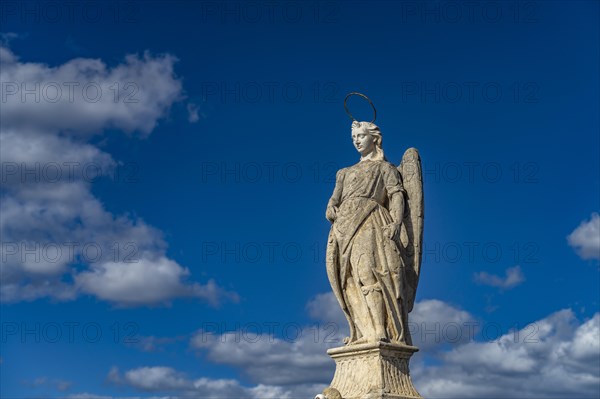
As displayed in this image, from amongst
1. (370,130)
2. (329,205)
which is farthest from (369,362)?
(370,130)

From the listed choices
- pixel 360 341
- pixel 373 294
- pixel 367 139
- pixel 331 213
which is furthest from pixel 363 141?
pixel 360 341

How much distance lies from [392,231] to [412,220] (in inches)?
34.5

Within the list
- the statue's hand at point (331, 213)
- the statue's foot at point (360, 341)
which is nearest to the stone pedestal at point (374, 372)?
the statue's foot at point (360, 341)

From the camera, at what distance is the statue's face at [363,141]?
15.9m

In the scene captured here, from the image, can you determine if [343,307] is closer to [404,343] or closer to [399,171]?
[404,343]

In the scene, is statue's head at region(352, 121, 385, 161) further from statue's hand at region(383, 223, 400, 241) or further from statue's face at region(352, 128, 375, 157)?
statue's hand at region(383, 223, 400, 241)

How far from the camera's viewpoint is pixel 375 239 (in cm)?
1478

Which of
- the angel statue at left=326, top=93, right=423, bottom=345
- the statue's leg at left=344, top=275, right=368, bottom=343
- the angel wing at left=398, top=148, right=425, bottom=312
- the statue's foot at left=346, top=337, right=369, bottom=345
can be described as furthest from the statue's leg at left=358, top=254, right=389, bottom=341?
the angel wing at left=398, top=148, right=425, bottom=312

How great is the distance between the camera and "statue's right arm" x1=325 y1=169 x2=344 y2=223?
1566 centimetres

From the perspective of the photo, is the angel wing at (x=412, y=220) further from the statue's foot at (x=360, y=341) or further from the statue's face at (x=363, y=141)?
the statue's foot at (x=360, y=341)

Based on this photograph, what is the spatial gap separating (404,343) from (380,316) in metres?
0.67

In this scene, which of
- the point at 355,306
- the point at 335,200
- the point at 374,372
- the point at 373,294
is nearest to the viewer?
the point at 374,372

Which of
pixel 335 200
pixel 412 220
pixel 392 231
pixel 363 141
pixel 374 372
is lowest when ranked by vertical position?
pixel 374 372

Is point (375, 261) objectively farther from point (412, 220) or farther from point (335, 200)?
point (335, 200)
